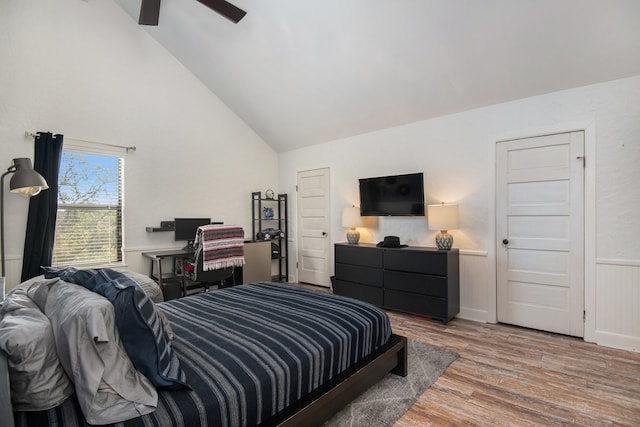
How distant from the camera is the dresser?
3506 millimetres

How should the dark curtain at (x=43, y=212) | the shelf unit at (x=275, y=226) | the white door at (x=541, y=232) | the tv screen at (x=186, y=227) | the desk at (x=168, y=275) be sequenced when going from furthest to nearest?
the shelf unit at (x=275, y=226), the tv screen at (x=186, y=227), the desk at (x=168, y=275), the dark curtain at (x=43, y=212), the white door at (x=541, y=232)

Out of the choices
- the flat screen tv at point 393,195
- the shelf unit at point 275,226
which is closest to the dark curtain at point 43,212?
the shelf unit at point 275,226

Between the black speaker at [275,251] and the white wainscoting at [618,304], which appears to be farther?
the black speaker at [275,251]

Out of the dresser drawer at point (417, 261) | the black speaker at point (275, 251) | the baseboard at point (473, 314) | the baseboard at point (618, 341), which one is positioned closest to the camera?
the baseboard at point (618, 341)

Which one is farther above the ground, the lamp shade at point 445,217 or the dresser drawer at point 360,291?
the lamp shade at point 445,217

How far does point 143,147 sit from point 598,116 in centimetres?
515

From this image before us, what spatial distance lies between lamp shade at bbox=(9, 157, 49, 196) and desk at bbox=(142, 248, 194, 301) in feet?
4.47

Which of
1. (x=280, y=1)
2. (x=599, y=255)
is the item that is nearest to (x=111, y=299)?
(x=280, y=1)

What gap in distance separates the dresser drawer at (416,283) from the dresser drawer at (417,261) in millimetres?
58

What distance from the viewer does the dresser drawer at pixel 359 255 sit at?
13.2ft

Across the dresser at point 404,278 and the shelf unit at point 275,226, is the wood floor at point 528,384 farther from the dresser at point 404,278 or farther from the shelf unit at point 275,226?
the shelf unit at point 275,226

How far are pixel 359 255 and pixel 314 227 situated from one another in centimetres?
143

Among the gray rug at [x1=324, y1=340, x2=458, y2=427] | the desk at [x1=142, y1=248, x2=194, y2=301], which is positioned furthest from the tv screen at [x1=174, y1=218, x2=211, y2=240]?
the gray rug at [x1=324, y1=340, x2=458, y2=427]

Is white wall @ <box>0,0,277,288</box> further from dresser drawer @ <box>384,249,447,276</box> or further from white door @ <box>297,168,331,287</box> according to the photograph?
dresser drawer @ <box>384,249,447,276</box>
